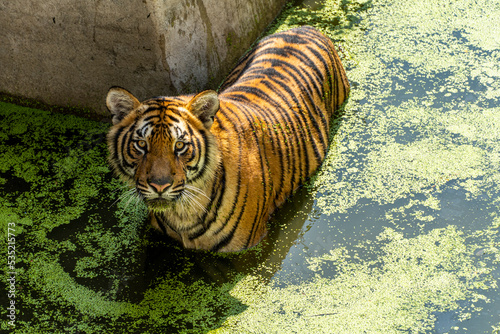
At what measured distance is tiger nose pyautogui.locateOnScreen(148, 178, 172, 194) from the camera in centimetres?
215

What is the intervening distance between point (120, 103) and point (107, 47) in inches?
37.3

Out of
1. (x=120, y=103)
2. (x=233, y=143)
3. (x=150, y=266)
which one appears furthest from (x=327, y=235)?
(x=120, y=103)

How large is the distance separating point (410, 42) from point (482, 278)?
2.03 meters

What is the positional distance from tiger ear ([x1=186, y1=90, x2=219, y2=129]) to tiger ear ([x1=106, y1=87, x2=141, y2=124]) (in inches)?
9.2

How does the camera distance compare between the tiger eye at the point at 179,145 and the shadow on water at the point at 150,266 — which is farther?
the shadow on water at the point at 150,266

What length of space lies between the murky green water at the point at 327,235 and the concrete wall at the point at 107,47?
0.23 m

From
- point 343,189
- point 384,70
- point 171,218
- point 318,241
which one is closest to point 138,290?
point 171,218

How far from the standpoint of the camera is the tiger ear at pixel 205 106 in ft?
7.30

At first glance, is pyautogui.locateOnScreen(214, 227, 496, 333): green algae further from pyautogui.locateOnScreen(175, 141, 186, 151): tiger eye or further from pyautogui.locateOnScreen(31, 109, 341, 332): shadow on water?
pyautogui.locateOnScreen(175, 141, 186, 151): tiger eye

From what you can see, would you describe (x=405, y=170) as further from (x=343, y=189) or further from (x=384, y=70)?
(x=384, y=70)

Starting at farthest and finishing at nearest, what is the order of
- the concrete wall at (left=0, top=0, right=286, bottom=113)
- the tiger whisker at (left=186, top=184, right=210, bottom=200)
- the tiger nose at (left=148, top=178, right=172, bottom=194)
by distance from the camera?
the concrete wall at (left=0, top=0, right=286, bottom=113)
the tiger whisker at (left=186, top=184, right=210, bottom=200)
the tiger nose at (left=148, top=178, right=172, bottom=194)

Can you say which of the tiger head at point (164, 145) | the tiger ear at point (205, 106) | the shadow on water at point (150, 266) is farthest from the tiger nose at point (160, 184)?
the shadow on water at point (150, 266)

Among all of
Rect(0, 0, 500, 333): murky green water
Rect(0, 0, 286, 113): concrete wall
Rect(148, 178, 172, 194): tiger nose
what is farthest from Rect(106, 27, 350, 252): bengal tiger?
Rect(0, 0, 286, 113): concrete wall

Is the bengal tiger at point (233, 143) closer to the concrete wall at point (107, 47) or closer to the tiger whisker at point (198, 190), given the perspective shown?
the tiger whisker at point (198, 190)
